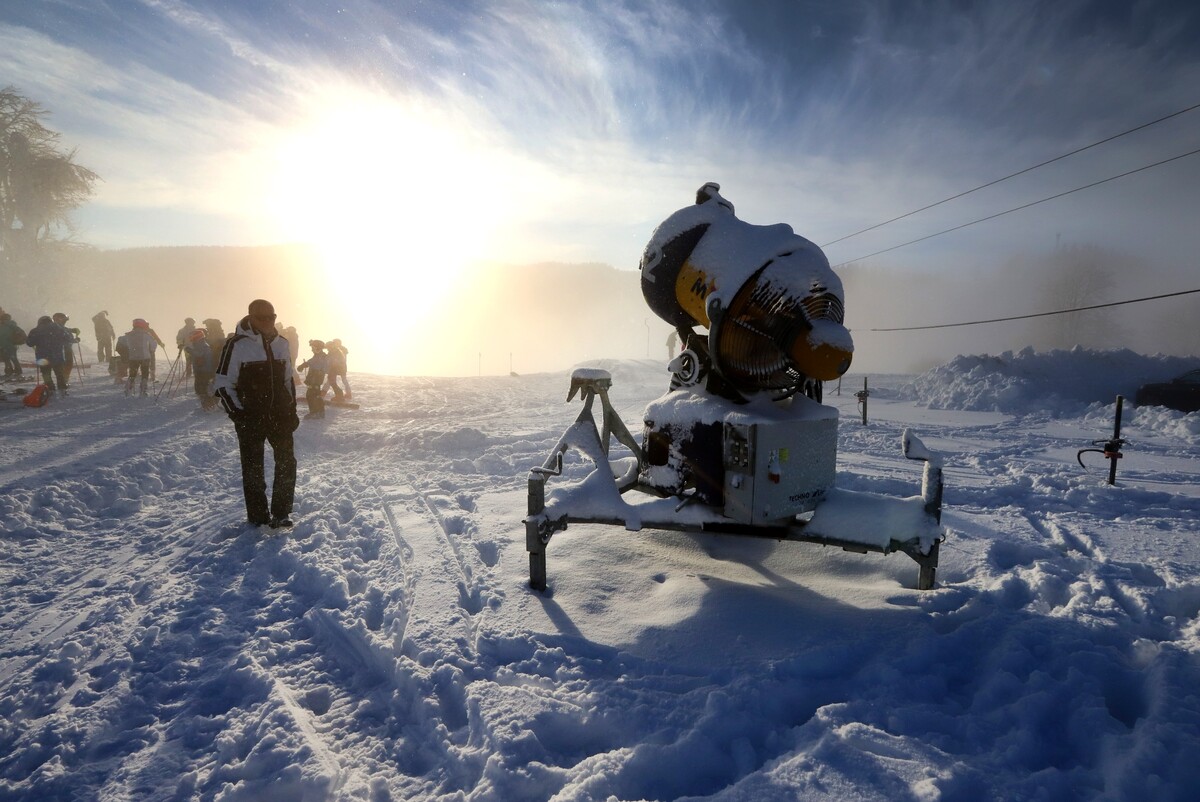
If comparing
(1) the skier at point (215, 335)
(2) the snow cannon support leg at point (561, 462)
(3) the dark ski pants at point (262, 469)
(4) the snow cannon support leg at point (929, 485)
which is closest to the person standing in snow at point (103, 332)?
(1) the skier at point (215, 335)

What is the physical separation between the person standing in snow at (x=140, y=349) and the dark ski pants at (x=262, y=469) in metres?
11.6

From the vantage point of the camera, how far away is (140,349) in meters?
13.9

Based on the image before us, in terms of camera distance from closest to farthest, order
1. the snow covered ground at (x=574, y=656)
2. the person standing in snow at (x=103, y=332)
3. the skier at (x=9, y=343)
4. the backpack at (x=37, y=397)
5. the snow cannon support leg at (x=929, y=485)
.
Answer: the snow covered ground at (x=574, y=656)
the snow cannon support leg at (x=929, y=485)
the backpack at (x=37, y=397)
the skier at (x=9, y=343)
the person standing in snow at (x=103, y=332)

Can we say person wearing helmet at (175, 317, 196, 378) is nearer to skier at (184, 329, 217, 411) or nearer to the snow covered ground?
skier at (184, 329, 217, 411)

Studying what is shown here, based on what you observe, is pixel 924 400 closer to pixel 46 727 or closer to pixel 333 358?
pixel 333 358

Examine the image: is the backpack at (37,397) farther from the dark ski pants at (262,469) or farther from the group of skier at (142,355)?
the dark ski pants at (262,469)

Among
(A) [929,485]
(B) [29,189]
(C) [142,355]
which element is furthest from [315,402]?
(B) [29,189]

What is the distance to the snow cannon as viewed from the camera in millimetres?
3688

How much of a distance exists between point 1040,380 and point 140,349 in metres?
28.7

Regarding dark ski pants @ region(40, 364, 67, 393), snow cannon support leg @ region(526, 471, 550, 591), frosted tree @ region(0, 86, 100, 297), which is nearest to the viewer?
snow cannon support leg @ region(526, 471, 550, 591)

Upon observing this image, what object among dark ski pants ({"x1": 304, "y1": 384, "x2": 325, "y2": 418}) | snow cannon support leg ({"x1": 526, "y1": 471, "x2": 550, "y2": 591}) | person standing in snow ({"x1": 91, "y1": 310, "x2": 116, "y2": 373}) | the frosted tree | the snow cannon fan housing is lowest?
snow cannon support leg ({"x1": 526, "y1": 471, "x2": 550, "y2": 591})

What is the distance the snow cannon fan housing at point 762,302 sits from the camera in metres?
3.69

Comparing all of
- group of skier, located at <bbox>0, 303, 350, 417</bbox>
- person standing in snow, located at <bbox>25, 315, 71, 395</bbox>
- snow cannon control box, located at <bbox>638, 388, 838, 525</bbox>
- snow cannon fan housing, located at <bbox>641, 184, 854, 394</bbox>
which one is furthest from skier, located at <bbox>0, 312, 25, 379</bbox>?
snow cannon fan housing, located at <bbox>641, 184, 854, 394</bbox>

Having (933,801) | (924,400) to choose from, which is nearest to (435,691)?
(933,801)
